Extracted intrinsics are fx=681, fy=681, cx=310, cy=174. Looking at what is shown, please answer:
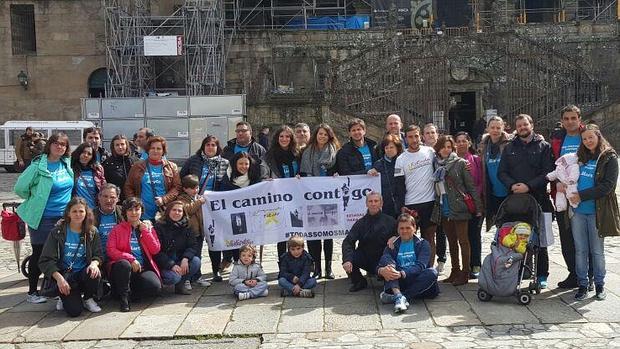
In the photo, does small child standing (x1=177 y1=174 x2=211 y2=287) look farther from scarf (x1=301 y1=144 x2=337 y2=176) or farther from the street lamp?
the street lamp

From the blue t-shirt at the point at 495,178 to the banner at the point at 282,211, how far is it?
1.59 m

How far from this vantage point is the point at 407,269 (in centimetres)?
747

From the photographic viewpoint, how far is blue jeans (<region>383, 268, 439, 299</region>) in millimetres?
7395

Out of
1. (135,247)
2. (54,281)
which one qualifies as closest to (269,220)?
(135,247)

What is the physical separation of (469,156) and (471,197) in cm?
64

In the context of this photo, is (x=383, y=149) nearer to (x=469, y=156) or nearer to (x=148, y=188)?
(x=469, y=156)

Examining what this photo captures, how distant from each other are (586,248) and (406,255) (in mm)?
1948

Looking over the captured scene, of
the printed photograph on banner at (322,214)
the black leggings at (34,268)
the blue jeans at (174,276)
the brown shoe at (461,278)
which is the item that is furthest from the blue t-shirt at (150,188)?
the brown shoe at (461,278)

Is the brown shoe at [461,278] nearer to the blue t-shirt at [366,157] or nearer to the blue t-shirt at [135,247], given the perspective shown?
the blue t-shirt at [366,157]

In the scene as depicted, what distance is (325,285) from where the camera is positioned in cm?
848

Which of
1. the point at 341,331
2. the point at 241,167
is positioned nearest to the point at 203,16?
the point at 241,167

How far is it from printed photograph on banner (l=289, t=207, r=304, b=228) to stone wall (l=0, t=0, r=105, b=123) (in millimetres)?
24794

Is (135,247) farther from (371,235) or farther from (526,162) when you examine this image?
(526,162)

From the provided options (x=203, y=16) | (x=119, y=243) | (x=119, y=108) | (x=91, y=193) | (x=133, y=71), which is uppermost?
(x=203, y=16)
